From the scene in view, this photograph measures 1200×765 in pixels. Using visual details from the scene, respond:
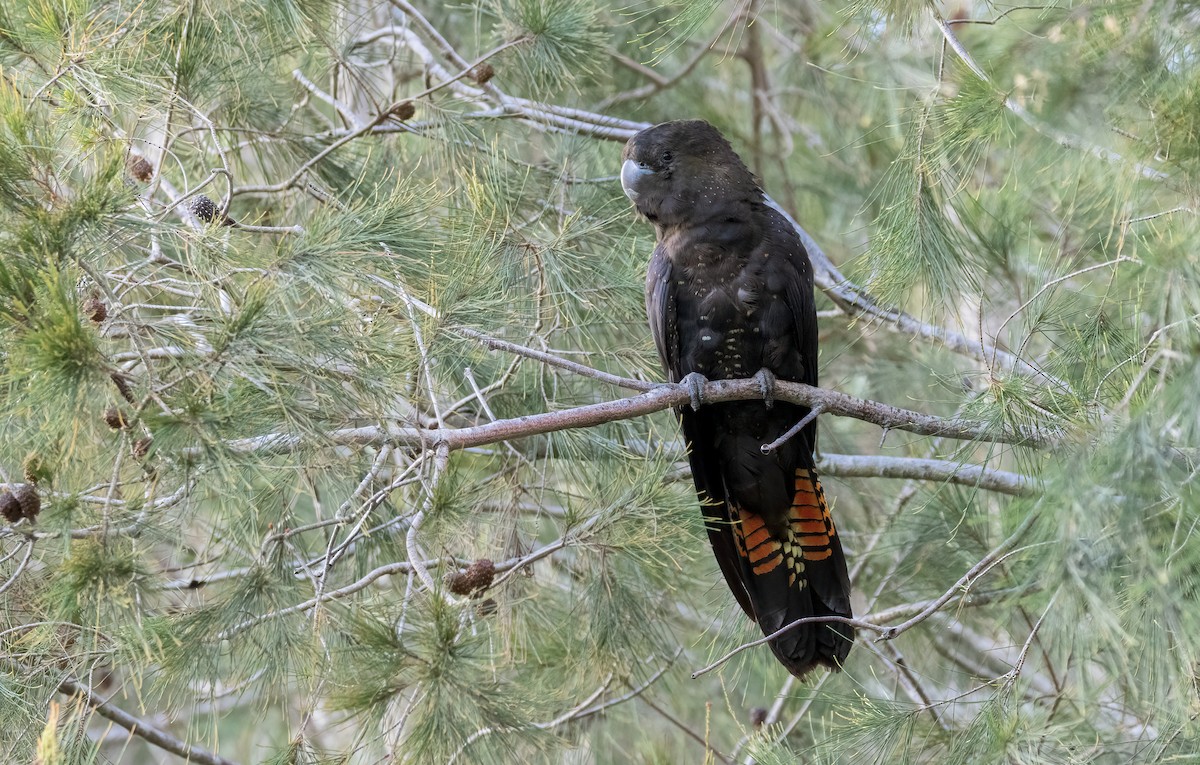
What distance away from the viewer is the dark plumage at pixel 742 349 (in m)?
2.93

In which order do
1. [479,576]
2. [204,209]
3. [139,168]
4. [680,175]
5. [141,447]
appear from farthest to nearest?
[680,175], [139,168], [204,209], [479,576], [141,447]

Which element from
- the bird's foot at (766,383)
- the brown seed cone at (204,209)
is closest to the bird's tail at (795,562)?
the bird's foot at (766,383)

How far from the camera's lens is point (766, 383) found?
2.77 meters

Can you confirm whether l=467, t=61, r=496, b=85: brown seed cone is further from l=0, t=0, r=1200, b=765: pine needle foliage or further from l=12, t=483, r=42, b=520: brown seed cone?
l=12, t=483, r=42, b=520: brown seed cone

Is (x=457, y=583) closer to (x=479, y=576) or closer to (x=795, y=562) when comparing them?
(x=479, y=576)

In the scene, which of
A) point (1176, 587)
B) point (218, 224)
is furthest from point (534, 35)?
point (1176, 587)

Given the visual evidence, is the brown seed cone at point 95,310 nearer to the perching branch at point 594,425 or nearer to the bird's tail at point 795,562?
the perching branch at point 594,425

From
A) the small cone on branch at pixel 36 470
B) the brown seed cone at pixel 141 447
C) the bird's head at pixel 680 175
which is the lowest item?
the small cone on branch at pixel 36 470

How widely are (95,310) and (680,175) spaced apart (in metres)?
1.73

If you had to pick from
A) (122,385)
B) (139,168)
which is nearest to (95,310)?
(122,385)

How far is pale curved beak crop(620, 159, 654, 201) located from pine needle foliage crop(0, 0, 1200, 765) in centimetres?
16

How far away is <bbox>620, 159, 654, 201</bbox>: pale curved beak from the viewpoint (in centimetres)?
308

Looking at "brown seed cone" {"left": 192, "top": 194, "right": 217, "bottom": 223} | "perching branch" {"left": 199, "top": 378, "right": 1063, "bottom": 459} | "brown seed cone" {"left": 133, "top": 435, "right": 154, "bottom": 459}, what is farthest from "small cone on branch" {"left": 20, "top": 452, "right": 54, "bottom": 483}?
"brown seed cone" {"left": 192, "top": 194, "right": 217, "bottom": 223}

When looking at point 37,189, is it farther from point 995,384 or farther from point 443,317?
point 995,384
